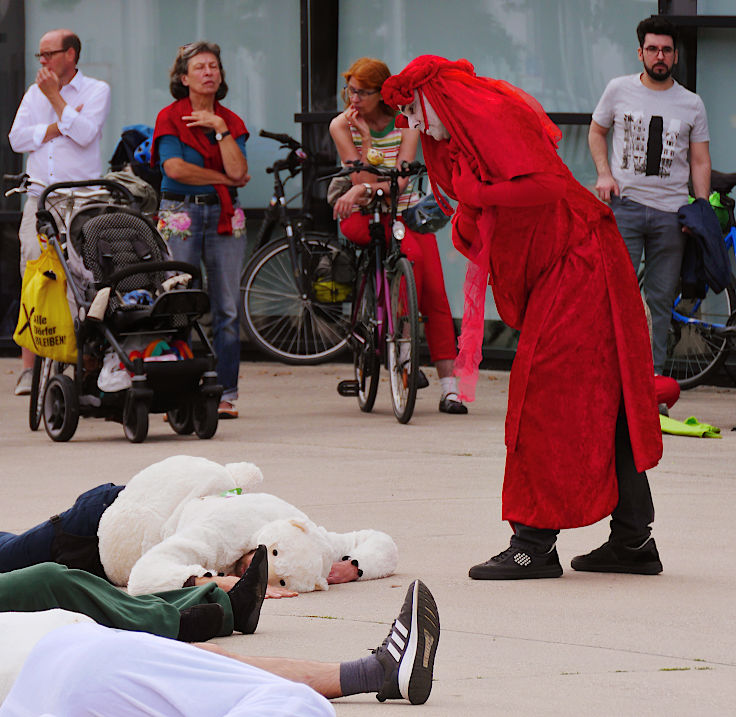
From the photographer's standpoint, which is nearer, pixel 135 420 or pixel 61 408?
pixel 135 420

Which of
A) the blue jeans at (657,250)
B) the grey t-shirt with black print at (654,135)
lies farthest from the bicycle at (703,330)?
the grey t-shirt with black print at (654,135)

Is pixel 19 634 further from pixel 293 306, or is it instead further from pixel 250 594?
pixel 293 306

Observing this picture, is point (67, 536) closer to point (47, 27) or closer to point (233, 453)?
point (233, 453)

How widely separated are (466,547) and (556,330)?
3.06ft

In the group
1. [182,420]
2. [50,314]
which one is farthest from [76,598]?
[182,420]

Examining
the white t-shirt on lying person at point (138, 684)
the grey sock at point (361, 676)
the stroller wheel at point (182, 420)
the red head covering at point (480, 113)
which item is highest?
the red head covering at point (480, 113)

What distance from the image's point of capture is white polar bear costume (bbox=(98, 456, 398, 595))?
4.33m

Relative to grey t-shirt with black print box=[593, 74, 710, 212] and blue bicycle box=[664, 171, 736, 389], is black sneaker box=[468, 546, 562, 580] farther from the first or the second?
blue bicycle box=[664, 171, 736, 389]

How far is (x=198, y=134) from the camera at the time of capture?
8.86m

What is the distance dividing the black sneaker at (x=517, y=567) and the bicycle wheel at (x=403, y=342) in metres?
3.57

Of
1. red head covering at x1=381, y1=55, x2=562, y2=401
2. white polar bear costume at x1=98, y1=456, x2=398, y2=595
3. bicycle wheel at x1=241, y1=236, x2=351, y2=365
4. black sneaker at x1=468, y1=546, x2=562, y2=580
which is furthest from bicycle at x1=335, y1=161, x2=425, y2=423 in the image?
white polar bear costume at x1=98, y1=456, x2=398, y2=595

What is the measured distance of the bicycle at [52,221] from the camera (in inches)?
325

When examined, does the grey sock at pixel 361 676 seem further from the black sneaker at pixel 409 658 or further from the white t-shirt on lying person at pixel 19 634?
the white t-shirt on lying person at pixel 19 634

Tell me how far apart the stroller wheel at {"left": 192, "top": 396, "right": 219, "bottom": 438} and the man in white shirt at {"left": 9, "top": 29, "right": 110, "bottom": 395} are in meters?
2.34
